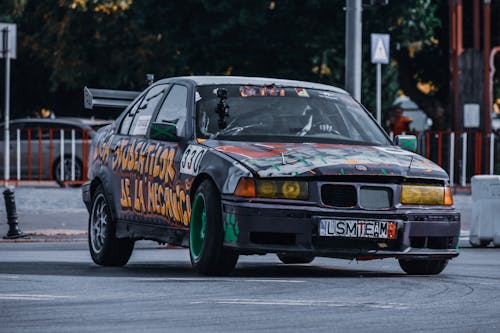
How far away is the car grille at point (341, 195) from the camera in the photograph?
11.5 m

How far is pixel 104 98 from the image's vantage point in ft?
52.4

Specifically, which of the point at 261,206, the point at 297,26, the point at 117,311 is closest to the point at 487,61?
the point at 297,26

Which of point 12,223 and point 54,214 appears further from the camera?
point 54,214

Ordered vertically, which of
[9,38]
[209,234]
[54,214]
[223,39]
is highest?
[223,39]

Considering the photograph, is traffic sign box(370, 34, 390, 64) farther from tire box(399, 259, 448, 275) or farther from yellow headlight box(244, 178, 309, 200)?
yellow headlight box(244, 178, 309, 200)

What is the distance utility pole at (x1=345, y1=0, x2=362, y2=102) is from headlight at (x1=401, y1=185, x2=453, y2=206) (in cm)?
900

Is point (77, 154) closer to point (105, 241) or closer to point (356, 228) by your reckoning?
point (105, 241)

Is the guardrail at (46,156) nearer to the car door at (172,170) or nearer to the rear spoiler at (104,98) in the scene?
the rear spoiler at (104,98)

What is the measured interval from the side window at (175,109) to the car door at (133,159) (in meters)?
0.15

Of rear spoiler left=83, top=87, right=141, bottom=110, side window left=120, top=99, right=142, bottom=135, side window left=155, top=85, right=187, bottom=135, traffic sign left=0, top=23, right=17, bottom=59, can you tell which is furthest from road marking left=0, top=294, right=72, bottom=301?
traffic sign left=0, top=23, right=17, bottom=59

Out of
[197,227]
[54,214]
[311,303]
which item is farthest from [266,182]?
[54,214]

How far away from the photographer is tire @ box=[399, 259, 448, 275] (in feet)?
40.9

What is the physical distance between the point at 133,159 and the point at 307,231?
2.50 metres

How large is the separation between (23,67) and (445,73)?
17.7 m
